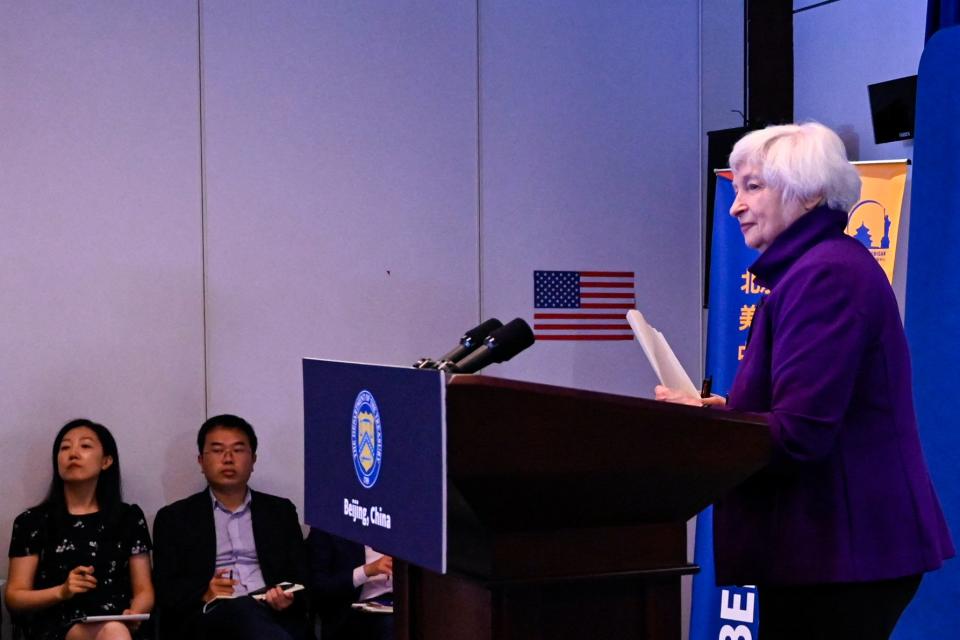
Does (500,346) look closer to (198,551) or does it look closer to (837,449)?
(837,449)

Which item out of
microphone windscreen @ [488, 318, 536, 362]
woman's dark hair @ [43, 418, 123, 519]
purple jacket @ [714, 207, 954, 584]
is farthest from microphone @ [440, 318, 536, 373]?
woman's dark hair @ [43, 418, 123, 519]

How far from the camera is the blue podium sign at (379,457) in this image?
1.66 meters

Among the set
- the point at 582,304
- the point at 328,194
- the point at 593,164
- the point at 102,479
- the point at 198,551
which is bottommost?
the point at 198,551

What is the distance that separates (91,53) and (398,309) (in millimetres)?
1715

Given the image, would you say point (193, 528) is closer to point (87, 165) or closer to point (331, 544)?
point (331, 544)

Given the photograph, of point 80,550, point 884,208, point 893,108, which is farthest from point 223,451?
point 893,108

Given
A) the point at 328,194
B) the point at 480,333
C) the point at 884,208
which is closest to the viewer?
the point at 480,333

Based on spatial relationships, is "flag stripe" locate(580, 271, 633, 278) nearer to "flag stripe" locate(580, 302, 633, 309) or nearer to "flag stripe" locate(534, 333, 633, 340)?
"flag stripe" locate(580, 302, 633, 309)

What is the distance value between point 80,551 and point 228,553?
22.0 inches

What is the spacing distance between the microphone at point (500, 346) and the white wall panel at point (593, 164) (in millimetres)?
3483

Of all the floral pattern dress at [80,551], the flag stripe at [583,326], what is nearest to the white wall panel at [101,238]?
the floral pattern dress at [80,551]

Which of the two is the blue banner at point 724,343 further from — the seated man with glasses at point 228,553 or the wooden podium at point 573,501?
the wooden podium at point 573,501

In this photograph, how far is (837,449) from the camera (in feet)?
6.39

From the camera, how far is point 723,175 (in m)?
4.73
